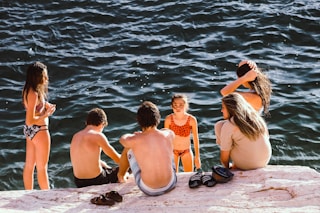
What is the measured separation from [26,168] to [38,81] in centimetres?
144

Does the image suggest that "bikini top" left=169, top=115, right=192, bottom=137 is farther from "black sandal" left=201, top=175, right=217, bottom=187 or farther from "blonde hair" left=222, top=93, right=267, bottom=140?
"black sandal" left=201, top=175, right=217, bottom=187

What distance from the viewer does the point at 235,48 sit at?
14.4 m

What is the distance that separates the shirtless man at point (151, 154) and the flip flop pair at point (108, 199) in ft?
1.09

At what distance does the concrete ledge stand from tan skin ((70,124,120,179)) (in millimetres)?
336

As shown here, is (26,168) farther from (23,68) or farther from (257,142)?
(23,68)

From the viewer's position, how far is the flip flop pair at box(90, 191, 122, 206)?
6785 millimetres

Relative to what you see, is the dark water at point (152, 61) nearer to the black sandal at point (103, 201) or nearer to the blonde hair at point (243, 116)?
the blonde hair at point (243, 116)

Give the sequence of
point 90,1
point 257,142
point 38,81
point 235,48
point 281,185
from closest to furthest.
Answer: point 281,185
point 257,142
point 38,81
point 235,48
point 90,1

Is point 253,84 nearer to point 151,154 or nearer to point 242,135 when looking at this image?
point 242,135

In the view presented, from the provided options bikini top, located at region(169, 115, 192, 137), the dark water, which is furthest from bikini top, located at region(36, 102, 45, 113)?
the dark water

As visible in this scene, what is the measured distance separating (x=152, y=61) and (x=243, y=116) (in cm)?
695

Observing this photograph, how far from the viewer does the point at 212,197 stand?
669 centimetres

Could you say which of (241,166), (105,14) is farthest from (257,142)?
(105,14)

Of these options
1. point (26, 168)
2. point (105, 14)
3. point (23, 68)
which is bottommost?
point (26, 168)
